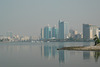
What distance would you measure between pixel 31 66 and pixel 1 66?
4.14 metres

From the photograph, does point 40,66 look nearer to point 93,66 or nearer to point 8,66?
point 8,66

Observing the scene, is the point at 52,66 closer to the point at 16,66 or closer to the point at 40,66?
the point at 40,66

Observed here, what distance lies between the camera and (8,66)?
2664 cm

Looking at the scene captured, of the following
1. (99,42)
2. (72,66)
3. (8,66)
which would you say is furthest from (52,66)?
(99,42)

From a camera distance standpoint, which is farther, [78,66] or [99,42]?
[99,42]

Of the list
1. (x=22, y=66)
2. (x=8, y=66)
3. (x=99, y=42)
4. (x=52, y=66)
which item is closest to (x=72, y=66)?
(x=52, y=66)

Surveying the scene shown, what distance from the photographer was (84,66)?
25844 millimetres

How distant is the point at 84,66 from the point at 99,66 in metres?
1.95

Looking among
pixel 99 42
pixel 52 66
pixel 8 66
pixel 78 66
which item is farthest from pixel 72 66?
pixel 99 42

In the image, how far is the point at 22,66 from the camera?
26.4 m

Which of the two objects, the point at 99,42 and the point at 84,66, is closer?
the point at 84,66

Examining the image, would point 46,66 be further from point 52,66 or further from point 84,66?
point 84,66

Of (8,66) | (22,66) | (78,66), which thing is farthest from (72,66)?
(8,66)

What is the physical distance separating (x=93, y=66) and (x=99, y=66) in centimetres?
77
